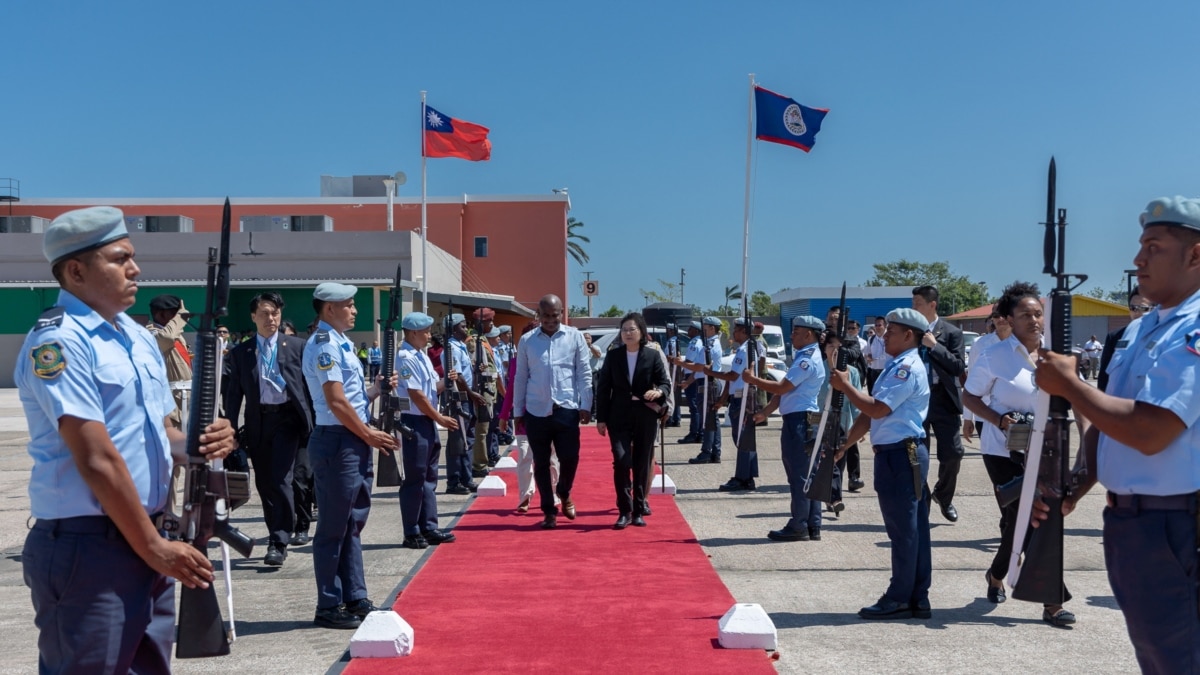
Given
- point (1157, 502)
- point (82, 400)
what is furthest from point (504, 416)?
point (1157, 502)

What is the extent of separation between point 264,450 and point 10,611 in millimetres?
2114

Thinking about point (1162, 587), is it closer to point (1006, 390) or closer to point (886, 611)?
point (886, 611)

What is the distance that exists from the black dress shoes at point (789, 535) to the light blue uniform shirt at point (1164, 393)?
18.7ft

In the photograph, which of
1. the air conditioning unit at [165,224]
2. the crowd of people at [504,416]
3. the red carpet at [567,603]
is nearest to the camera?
the crowd of people at [504,416]

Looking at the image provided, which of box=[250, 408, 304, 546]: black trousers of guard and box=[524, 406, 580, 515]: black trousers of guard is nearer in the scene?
box=[250, 408, 304, 546]: black trousers of guard

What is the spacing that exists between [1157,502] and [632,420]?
272 inches

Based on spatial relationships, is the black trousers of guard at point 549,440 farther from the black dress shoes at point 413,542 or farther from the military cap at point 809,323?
the military cap at point 809,323

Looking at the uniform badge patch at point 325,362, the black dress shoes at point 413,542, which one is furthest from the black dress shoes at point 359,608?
the black dress shoes at point 413,542

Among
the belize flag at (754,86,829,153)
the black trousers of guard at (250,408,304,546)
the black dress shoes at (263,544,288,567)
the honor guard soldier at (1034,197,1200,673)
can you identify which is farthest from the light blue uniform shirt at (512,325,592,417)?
the belize flag at (754,86,829,153)

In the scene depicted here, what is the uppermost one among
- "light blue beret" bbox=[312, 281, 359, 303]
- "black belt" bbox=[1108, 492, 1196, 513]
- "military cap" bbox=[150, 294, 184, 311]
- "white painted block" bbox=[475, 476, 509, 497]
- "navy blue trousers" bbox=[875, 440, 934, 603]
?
"light blue beret" bbox=[312, 281, 359, 303]

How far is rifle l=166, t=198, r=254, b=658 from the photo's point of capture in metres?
3.69

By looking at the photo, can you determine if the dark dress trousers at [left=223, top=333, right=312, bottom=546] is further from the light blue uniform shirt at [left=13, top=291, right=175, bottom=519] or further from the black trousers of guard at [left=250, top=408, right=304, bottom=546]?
the light blue uniform shirt at [left=13, top=291, right=175, bottom=519]

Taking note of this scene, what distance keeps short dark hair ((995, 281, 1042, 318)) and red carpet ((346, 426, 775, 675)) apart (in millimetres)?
2776

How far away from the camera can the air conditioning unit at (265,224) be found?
38.9 meters
